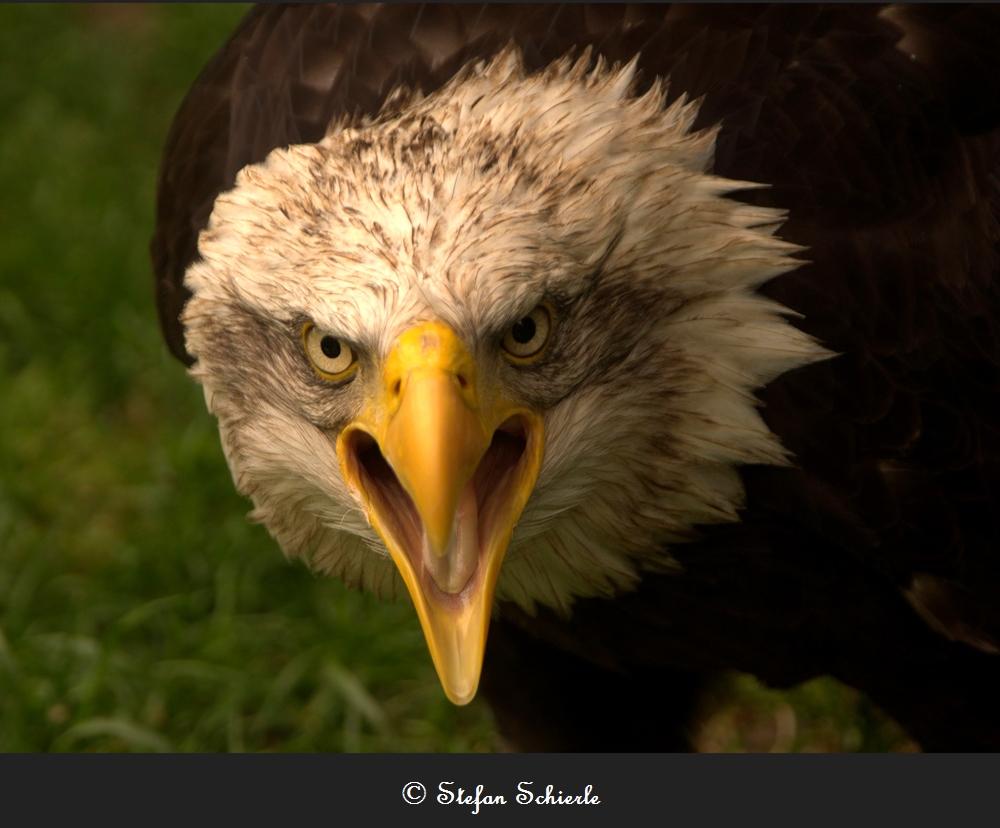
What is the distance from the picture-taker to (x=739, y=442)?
2346 millimetres

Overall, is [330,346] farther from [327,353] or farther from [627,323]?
[627,323]

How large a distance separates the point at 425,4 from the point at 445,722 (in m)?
1.88

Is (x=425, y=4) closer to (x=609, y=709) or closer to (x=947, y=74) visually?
(x=947, y=74)

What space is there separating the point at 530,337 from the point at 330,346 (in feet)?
0.97

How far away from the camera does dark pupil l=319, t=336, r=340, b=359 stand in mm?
2045

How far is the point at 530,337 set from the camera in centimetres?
207

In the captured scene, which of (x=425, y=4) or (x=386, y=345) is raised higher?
(x=425, y=4)

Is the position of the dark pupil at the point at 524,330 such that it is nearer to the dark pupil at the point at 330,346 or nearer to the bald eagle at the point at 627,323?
the bald eagle at the point at 627,323

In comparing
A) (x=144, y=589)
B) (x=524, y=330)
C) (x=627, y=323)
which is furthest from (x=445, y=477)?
(x=144, y=589)

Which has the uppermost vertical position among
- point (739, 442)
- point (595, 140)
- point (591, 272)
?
point (595, 140)

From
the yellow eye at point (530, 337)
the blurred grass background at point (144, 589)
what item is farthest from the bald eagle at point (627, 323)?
the blurred grass background at point (144, 589)

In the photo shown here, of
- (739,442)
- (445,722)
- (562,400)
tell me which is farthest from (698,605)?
(445,722)

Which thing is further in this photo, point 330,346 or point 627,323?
point 627,323

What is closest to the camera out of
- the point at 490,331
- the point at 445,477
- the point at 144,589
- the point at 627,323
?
the point at 445,477
